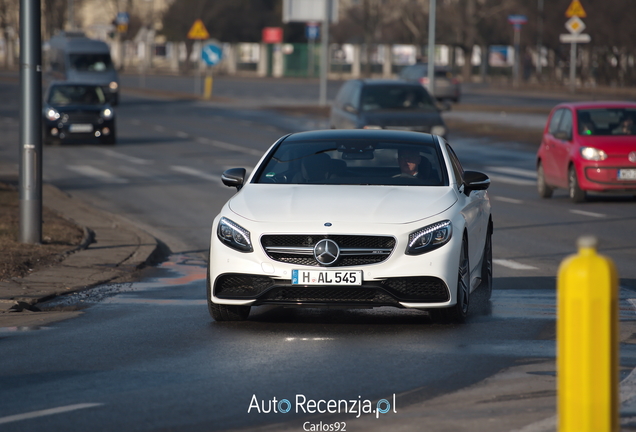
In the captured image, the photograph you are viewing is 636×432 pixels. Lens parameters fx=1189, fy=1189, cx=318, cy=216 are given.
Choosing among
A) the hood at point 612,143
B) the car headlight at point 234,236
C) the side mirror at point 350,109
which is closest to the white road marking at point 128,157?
the side mirror at point 350,109

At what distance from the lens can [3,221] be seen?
1414 cm

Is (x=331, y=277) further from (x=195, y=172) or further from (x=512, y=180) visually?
(x=195, y=172)

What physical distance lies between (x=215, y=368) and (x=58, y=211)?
31.4 feet

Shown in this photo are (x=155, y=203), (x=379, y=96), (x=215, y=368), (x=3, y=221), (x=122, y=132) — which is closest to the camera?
(x=215, y=368)

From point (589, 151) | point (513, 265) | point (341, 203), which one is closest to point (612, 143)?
point (589, 151)

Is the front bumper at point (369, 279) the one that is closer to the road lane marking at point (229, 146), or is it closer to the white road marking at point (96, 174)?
the white road marking at point (96, 174)

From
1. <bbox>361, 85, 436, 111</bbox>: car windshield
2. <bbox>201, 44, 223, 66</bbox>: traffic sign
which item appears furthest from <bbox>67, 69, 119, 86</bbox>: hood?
<bbox>361, 85, 436, 111</bbox>: car windshield

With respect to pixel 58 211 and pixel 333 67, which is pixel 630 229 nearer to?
pixel 58 211

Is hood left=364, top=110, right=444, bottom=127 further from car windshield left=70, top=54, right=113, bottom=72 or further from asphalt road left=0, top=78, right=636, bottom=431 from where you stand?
car windshield left=70, top=54, right=113, bottom=72

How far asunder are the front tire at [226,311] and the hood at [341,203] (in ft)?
2.07

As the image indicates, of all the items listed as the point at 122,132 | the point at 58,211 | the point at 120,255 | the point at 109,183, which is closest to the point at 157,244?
the point at 120,255

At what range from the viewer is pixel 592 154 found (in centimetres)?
1800

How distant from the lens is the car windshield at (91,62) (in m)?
52.3

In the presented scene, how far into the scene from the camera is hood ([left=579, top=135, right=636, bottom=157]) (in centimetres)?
1794
